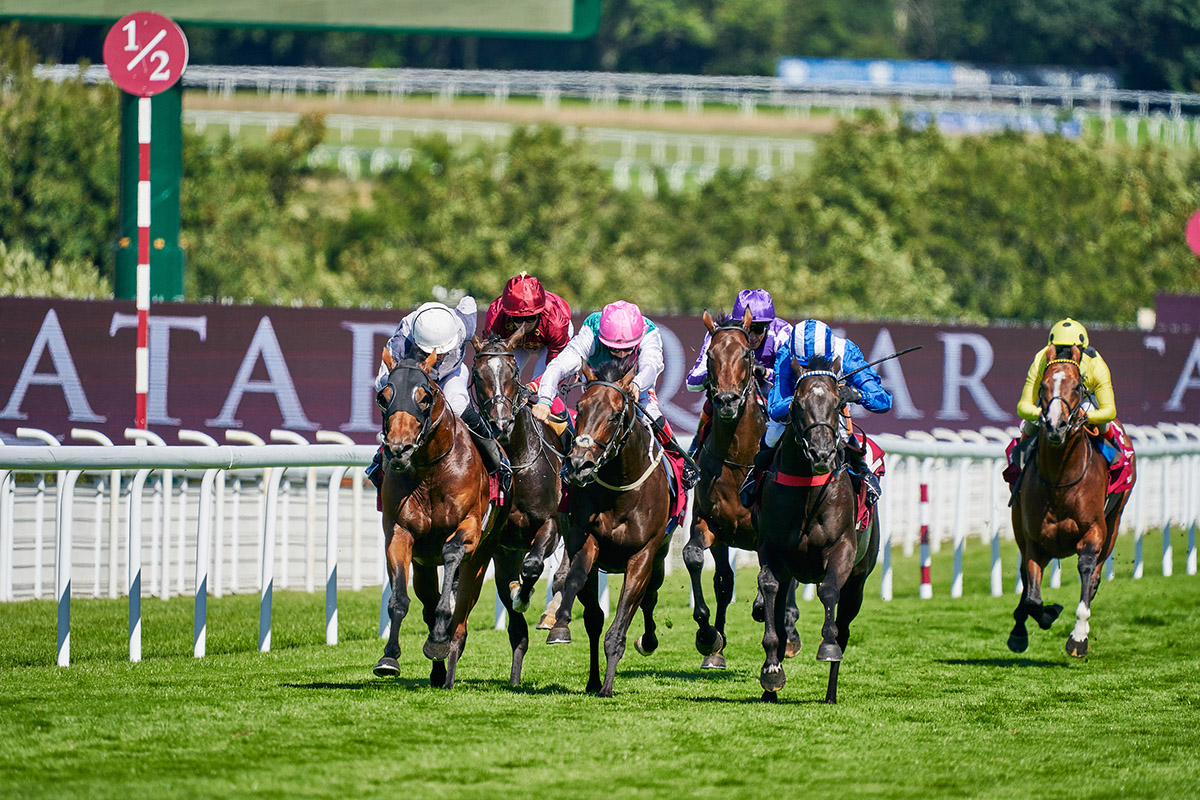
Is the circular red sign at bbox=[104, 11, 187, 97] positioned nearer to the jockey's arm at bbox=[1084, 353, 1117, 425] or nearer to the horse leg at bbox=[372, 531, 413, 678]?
the horse leg at bbox=[372, 531, 413, 678]

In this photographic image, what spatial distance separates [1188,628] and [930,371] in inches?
251

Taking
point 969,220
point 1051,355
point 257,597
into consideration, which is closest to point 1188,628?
point 1051,355

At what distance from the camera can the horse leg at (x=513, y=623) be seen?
7.27 meters

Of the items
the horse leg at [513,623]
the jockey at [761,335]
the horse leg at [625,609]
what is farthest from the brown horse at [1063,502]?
the horse leg at [513,623]

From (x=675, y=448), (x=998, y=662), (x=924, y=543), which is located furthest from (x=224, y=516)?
(x=998, y=662)

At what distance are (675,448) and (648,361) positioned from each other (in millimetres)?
→ 490

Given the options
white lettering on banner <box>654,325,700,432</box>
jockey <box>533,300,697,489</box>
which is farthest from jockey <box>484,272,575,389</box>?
white lettering on banner <box>654,325,700,432</box>

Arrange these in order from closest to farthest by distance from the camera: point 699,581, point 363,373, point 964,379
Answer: point 699,581 < point 363,373 < point 964,379

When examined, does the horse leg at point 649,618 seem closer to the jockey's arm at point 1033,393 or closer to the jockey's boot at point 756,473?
the jockey's boot at point 756,473

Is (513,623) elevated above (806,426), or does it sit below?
below

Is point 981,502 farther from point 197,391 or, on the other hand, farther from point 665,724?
point 665,724

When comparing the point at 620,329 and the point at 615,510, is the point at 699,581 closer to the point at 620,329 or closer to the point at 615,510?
the point at 615,510

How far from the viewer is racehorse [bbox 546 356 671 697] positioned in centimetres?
676

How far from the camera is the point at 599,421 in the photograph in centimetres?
670
